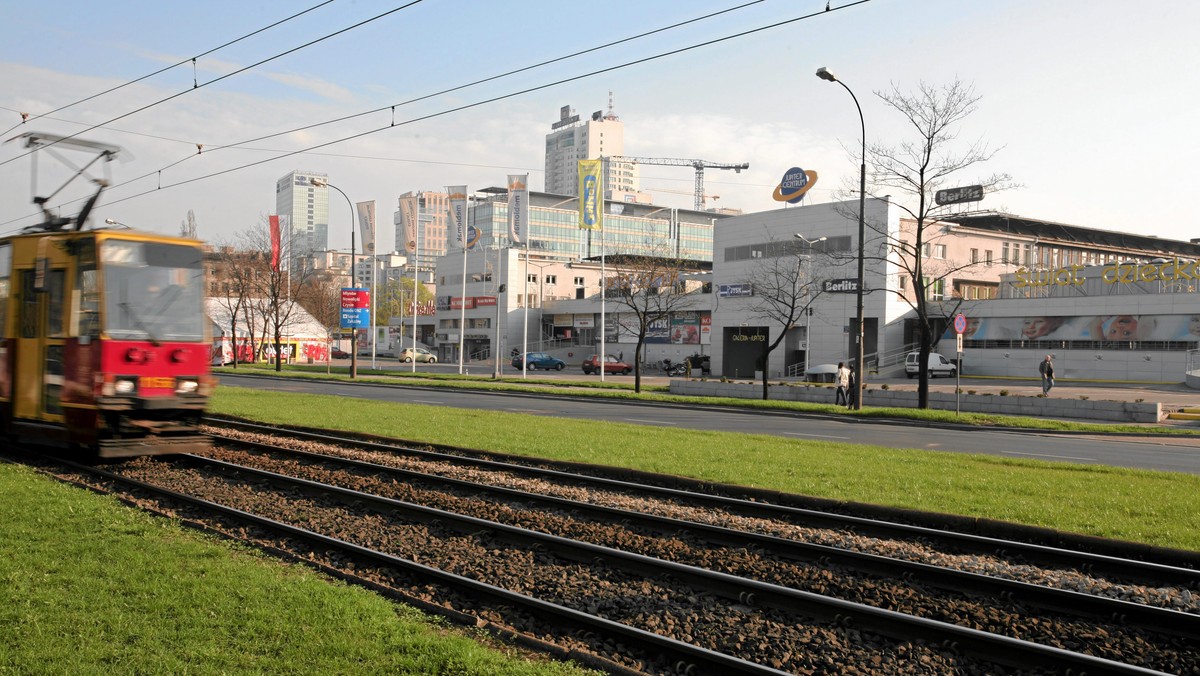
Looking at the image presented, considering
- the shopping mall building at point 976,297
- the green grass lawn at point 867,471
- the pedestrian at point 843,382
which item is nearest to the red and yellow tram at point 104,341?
the green grass lawn at point 867,471

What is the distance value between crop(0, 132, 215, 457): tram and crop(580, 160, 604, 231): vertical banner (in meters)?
38.8

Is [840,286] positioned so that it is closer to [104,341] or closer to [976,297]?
[976,297]

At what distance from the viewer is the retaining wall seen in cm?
2797

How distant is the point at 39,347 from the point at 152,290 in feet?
6.72

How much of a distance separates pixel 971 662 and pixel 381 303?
426ft

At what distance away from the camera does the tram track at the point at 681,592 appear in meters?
6.08

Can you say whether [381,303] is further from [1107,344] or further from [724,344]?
[1107,344]

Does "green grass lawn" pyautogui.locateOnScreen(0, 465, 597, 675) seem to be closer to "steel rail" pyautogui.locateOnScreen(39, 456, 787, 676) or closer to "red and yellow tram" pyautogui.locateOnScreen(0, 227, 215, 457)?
"steel rail" pyautogui.locateOnScreen(39, 456, 787, 676)

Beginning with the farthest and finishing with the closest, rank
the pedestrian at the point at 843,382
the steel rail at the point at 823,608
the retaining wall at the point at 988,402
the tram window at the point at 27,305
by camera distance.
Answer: the pedestrian at the point at 843,382
the retaining wall at the point at 988,402
the tram window at the point at 27,305
the steel rail at the point at 823,608

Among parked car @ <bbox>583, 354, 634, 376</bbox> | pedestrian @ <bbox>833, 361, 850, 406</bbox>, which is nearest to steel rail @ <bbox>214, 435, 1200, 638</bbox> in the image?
pedestrian @ <bbox>833, 361, 850, 406</bbox>

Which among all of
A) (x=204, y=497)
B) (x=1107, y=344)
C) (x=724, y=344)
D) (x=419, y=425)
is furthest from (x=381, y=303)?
(x=204, y=497)

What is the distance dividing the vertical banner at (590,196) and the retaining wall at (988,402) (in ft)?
52.0

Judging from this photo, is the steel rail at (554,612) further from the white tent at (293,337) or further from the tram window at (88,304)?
the white tent at (293,337)

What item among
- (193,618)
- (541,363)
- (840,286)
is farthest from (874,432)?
(541,363)
